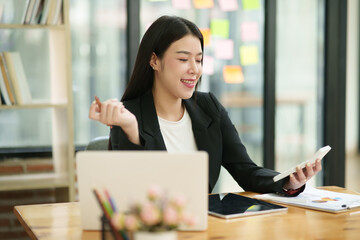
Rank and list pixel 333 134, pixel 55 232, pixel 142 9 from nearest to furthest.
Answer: pixel 55 232 → pixel 142 9 → pixel 333 134

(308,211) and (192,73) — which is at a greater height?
(192,73)

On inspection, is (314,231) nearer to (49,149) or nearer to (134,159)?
(134,159)

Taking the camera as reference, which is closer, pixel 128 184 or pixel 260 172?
pixel 128 184

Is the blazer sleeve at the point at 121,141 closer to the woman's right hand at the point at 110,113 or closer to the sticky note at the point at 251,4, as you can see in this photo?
the woman's right hand at the point at 110,113

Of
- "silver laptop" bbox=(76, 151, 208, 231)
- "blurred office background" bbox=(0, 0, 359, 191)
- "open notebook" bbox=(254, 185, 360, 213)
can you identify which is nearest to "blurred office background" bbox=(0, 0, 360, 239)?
"blurred office background" bbox=(0, 0, 359, 191)

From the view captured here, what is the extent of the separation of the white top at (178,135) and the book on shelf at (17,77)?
3.45ft

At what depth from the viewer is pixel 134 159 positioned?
3.74 feet

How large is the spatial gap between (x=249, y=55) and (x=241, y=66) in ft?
0.33

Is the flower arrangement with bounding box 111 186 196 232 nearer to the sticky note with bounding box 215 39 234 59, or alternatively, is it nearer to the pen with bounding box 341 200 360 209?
the pen with bounding box 341 200 360 209

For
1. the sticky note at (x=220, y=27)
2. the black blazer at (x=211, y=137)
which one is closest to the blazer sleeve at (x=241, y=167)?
the black blazer at (x=211, y=137)

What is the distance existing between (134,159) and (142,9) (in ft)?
7.54

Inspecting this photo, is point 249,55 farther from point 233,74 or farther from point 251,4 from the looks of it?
point 251,4

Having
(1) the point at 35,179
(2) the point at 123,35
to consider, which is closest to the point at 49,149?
(1) the point at 35,179

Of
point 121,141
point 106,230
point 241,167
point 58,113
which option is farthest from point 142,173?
point 58,113
